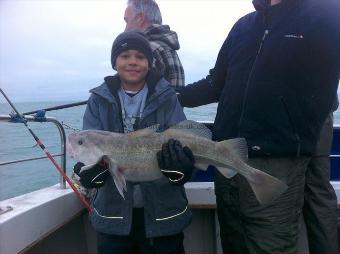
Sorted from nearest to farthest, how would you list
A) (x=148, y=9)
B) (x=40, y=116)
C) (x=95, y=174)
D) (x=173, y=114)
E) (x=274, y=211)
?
(x=95, y=174) < (x=274, y=211) < (x=173, y=114) < (x=40, y=116) < (x=148, y=9)

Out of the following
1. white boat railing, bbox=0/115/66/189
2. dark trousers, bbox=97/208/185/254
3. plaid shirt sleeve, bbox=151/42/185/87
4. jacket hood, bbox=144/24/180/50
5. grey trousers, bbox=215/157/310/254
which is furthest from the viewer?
jacket hood, bbox=144/24/180/50

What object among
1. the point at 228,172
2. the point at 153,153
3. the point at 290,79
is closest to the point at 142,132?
the point at 153,153

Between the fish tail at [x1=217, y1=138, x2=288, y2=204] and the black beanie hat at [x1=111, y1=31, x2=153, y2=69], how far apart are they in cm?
90

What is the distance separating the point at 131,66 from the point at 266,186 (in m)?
1.25

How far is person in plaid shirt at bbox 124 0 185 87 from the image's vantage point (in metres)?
3.74

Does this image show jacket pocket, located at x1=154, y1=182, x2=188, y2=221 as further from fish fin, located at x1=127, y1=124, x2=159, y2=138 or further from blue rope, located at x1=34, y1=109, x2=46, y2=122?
blue rope, located at x1=34, y1=109, x2=46, y2=122

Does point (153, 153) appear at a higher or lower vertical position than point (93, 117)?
lower

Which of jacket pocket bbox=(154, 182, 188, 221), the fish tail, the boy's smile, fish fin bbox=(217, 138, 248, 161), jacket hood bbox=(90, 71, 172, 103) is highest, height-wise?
the boy's smile

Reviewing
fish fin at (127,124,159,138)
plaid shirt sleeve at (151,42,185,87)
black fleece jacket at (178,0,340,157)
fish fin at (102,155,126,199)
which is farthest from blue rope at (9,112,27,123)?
black fleece jacket at (178,0,340,157)

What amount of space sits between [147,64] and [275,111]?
98cm

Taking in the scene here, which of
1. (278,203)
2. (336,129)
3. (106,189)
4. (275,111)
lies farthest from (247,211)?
(336,129)

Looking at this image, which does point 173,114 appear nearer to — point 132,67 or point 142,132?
point 142,132

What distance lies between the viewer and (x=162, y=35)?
3.78 m

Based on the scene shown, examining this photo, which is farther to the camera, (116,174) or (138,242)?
(138,242)
